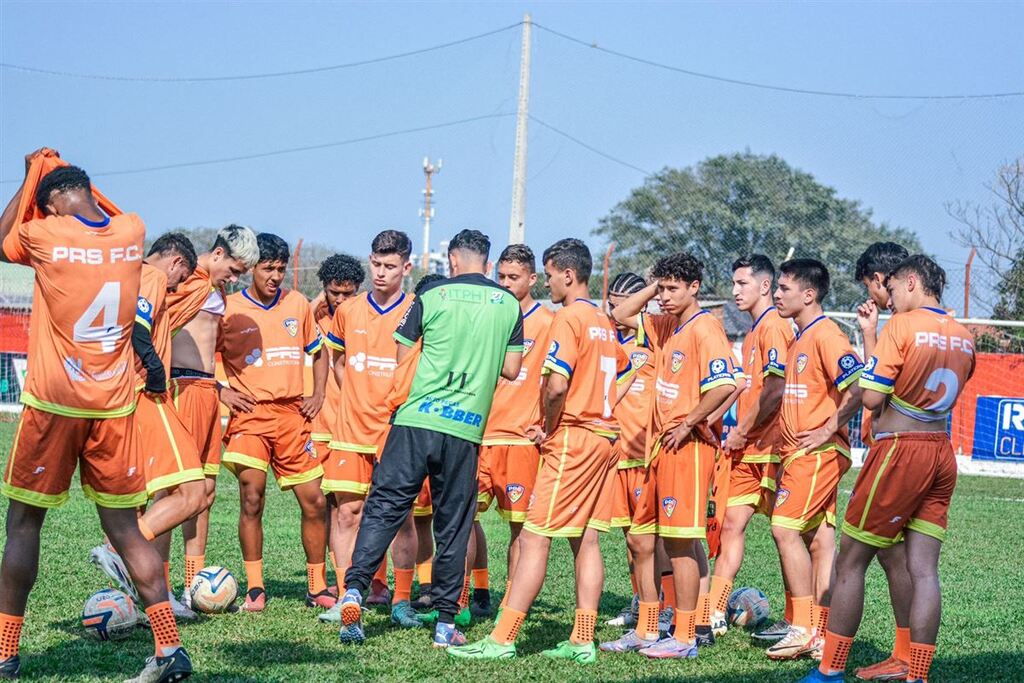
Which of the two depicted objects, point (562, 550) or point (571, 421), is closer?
point (571, 421)

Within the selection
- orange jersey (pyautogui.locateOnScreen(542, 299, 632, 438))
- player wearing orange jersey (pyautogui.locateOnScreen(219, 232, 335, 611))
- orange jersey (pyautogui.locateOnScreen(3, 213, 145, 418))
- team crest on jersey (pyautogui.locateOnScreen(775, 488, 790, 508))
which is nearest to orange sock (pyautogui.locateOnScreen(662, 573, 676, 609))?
team crest on jersey (pyautogui.locateOnScreen(775, 488, 790, 508))

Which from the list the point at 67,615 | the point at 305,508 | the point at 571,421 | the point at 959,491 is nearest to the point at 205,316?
the point at 305,508

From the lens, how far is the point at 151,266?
22.2ft

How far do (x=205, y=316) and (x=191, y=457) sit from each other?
1.24m

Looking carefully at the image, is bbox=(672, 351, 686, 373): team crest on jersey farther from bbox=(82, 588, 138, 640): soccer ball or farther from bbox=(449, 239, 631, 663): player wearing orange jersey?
bbox=(82, 588, 138, 640): soccer ball

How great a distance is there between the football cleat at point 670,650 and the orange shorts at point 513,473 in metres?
1.60

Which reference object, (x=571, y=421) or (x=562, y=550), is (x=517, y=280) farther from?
(x=562, y=550)

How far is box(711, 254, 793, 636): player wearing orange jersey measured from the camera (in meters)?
7.75

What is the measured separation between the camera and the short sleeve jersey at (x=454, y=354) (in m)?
6.58

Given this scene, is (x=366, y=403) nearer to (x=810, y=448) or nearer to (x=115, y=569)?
Answer: (x=115, y=569)

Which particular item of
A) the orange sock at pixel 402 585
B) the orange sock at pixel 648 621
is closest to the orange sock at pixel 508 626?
the orange sock at pixel 648 621

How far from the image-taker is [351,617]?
619cm

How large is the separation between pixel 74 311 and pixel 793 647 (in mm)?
4630

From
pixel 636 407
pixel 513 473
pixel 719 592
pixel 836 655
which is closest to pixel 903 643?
pixel 836 655
